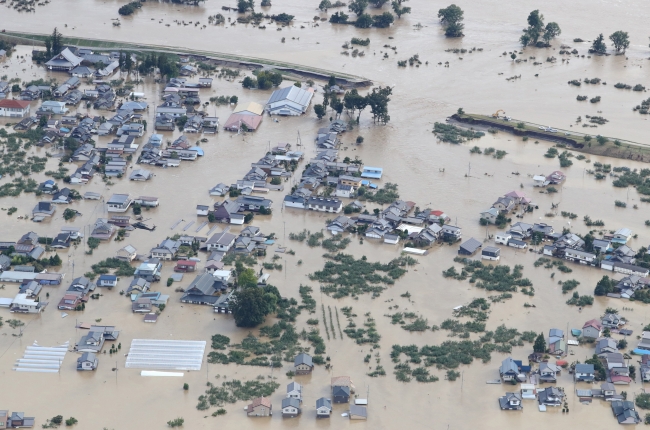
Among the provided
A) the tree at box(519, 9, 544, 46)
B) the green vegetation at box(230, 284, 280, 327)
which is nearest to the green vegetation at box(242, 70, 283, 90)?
the tree at box(519, 9, 544, 46)

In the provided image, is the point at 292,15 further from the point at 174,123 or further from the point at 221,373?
the point at 221,373

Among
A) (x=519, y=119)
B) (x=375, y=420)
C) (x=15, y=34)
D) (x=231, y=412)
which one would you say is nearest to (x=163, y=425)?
(x=231, y=412)

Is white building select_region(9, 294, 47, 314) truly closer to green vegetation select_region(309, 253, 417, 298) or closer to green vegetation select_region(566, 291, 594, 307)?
green vegetation select_region(309, 253, 417, 298)

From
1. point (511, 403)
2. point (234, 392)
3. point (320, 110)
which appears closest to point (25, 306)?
point (234, 392)

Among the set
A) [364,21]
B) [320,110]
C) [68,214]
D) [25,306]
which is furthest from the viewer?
[364,21]

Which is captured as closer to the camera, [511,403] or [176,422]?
[176,422]

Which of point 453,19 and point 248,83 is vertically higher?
point 453,19

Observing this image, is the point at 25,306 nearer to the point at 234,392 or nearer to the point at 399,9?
the point at 234,392
